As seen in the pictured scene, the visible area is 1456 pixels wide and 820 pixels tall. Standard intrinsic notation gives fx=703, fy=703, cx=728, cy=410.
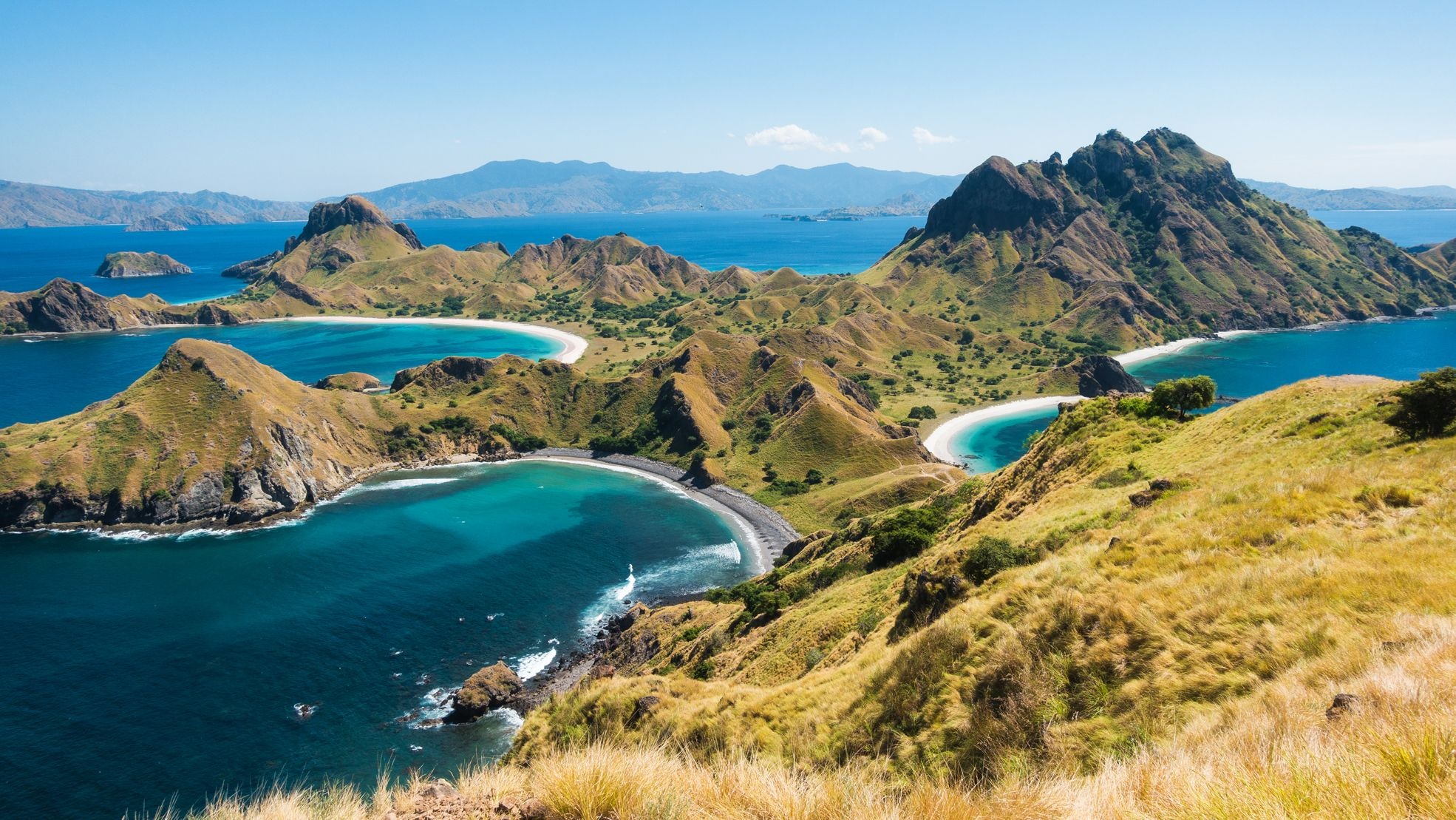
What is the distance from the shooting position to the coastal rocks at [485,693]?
5712 centimetres

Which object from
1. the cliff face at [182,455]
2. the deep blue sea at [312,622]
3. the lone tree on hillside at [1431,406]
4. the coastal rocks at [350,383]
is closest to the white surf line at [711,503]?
the deep blue sea at [312,622]

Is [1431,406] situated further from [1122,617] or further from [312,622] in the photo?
[312,622]

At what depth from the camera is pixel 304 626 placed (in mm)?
69062

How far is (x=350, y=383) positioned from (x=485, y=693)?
124402mm

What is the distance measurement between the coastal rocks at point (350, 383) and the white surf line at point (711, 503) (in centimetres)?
5751

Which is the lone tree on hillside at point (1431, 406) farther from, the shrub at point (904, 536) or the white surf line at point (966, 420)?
the white surf line at point (966, 420)

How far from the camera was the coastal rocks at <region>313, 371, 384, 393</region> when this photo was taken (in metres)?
157

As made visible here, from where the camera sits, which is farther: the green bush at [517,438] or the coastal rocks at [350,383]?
the coastal rocks at [350,383]

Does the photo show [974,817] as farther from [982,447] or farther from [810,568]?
[982,447]

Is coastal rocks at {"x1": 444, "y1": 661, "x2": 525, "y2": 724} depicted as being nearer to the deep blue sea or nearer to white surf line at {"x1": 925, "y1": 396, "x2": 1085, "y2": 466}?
the deep blue sea

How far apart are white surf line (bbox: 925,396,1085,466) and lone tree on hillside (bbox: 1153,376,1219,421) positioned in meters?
74.0

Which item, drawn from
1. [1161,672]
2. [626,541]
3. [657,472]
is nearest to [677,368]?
[657,472]

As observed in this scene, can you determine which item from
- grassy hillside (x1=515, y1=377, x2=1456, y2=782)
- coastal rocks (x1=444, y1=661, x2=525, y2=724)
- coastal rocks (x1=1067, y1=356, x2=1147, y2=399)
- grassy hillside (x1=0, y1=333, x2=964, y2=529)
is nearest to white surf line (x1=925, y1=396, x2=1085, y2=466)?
coastal rocks (x1=1067, y1=356, x2=1147, y2=399)

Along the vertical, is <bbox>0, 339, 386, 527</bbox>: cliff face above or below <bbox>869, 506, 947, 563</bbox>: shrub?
below
